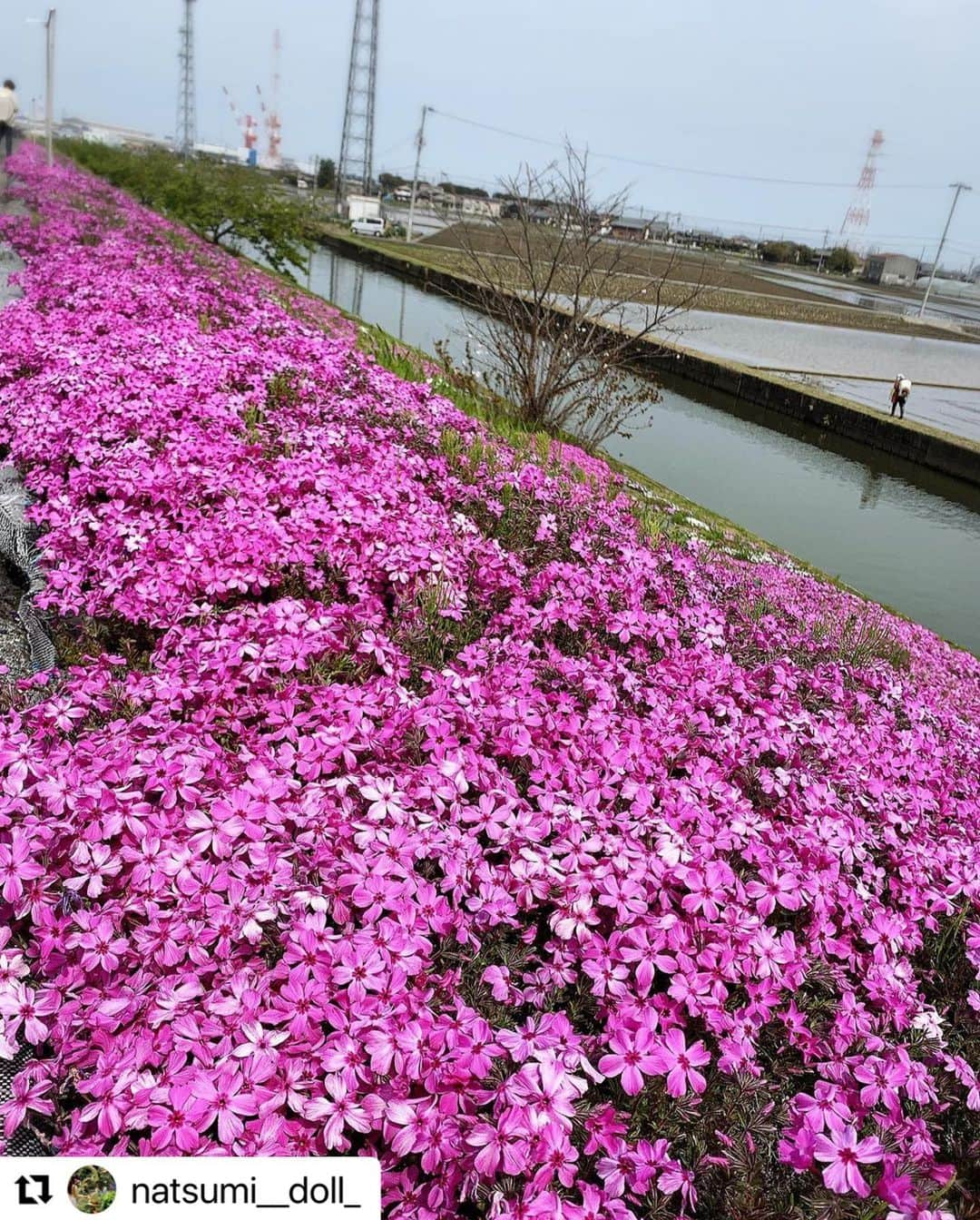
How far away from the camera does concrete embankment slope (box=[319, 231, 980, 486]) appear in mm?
17469

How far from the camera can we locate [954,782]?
130 inches

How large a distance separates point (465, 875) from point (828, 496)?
14874 mm

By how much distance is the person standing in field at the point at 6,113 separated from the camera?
20625 millimetres

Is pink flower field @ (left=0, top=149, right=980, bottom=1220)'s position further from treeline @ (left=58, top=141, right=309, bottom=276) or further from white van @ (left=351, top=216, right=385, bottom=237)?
white van @ (left=351, top=216, right=385, bottom=237)

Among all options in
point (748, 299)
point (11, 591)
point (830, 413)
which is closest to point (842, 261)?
point (748, 299)

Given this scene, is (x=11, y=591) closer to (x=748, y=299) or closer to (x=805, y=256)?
(x=748, y=299)

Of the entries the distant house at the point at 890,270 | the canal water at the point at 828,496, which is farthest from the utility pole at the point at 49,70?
the distant house at the point at 890,270
